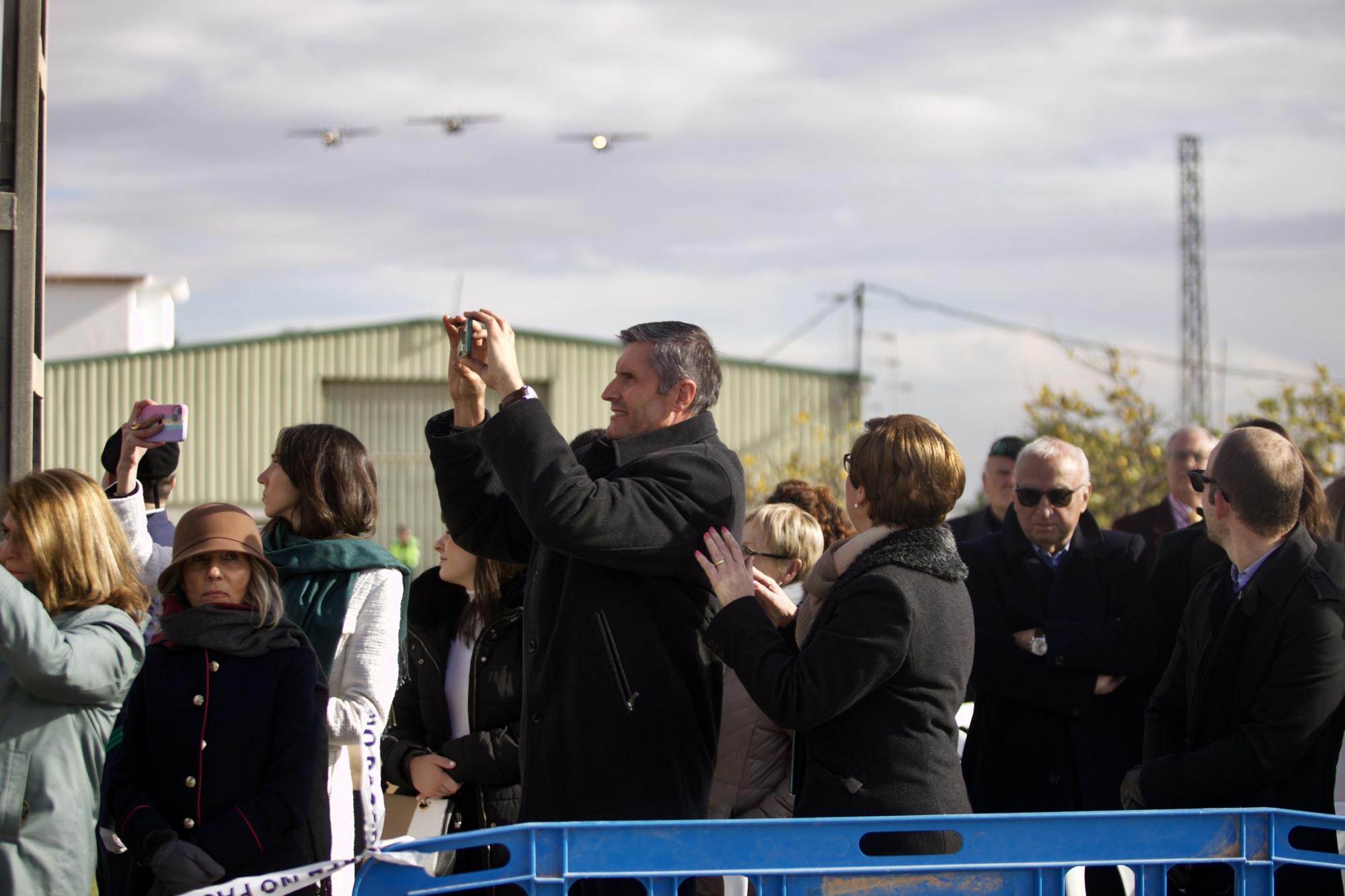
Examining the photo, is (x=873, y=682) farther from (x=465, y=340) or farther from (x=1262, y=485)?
(x=1262, y=485)

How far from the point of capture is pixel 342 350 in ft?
92.7

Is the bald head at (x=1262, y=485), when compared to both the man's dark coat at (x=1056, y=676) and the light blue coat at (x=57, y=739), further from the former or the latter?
the light blue coat at (x=57, y=739)

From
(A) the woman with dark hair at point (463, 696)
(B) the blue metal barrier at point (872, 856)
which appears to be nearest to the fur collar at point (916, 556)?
(B) the blue metal barrier at point (872, 856)

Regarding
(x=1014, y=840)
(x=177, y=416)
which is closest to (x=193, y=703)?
(x=177, y=416)

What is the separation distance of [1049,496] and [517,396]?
2.35 m

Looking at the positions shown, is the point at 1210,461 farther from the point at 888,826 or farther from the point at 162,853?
the point at 162,853

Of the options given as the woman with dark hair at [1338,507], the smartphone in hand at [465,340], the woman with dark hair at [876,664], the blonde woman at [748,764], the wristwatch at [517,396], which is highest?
the smartphone in hand at [465,340]

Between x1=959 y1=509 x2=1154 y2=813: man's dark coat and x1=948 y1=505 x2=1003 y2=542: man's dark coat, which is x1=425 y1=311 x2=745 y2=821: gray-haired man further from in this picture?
x1=948 y1=505 x2=1003 y2=542: man's dark coat

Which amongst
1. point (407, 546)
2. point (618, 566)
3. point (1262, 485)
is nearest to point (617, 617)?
point (618, 566)

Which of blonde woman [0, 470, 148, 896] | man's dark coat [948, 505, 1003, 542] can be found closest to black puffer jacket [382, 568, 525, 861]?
blonde woman [0, 470, 148, 896]

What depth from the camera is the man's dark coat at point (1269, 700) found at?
12.0 ft

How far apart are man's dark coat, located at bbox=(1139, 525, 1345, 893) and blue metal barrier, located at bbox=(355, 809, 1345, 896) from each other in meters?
1.02

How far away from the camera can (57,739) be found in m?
3.68

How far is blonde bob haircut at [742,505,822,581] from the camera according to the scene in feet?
16.4
